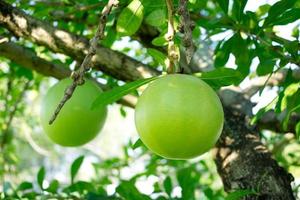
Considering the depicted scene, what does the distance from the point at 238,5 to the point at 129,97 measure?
2.25ft

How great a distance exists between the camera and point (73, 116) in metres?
1.50

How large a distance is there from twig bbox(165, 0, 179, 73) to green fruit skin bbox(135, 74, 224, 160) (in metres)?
0.06

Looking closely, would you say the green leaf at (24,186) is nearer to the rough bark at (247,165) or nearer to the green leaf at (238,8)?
the rough bark at (247,165)

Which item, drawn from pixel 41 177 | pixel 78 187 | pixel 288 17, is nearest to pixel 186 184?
pixel 78 187

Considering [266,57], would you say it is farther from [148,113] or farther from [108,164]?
[108,164]

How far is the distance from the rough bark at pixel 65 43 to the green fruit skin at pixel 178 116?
0.78m

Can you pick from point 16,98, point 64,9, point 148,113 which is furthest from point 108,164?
point 148,113

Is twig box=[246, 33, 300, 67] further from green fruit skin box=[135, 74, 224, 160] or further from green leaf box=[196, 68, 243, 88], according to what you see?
green fruit skin box=[135, 74, 224, 160]

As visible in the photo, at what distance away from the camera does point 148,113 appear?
3.15 feet

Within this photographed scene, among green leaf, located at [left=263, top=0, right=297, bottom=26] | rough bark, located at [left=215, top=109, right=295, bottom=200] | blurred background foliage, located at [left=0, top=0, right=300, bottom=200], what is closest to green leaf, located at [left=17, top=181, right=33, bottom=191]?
blurred background foliage, located at [left=0, top=0, right=300, bottom=200]

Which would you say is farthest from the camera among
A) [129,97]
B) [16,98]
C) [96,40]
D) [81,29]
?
[16,98]

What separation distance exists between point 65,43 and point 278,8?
0.77 m

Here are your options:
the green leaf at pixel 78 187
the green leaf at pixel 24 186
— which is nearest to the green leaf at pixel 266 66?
the green leaf at pixel 78 187

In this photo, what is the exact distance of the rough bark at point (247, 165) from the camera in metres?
1.47
